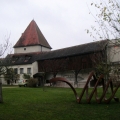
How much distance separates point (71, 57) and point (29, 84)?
979 centimetres

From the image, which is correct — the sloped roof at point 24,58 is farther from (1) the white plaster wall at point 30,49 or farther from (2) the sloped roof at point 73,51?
(1) the white plaster wall at point 30,49

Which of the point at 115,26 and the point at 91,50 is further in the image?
the point at 91,50

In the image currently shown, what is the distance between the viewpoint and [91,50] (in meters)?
36.7

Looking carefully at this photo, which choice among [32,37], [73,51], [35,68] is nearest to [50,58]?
[35,68]

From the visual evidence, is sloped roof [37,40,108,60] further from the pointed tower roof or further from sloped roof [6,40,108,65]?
the pointed tower roof

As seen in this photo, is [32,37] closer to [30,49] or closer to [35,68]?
[30,49]

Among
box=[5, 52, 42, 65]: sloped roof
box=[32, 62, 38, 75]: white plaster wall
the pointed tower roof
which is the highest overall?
the pointed tower roof

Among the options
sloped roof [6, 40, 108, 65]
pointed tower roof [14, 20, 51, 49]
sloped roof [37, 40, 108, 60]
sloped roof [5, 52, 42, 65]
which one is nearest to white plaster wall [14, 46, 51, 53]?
pointed tower roof [14, 20, 51, 49]

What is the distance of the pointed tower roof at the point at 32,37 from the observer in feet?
177

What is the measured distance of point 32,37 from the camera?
181ft

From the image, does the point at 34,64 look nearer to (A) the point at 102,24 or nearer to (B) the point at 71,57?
(B) the point at 71,57

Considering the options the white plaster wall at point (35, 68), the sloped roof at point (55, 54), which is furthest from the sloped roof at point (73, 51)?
the white plaster wall at point (35, 68)

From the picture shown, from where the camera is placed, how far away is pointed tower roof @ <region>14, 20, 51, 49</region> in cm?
5409

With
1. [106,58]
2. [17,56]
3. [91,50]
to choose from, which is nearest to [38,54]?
[17,56]
